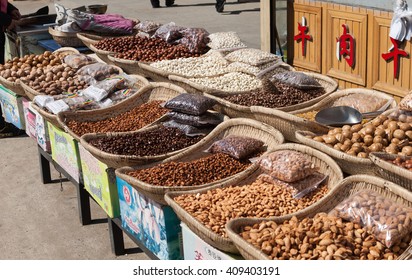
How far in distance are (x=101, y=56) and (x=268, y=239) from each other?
11.8 feet

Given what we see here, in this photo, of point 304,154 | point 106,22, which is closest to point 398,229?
point 304,154

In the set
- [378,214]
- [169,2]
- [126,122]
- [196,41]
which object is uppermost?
[196,41]

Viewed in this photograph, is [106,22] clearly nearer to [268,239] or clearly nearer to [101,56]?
[101,56]

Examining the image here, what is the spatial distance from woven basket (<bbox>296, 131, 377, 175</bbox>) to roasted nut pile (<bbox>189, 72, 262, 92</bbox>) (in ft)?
4.00

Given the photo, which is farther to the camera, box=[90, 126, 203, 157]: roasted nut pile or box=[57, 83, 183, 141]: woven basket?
box=[57, 83, 183, 141]: woven basket

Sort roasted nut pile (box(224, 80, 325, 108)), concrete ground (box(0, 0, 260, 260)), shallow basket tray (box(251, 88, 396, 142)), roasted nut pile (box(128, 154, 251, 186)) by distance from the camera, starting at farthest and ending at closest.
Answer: concrete ground (box(0, 0, 260, 260))
roasted nut pile (box(224, 80, 325, 108))
shallow basket tray (box(251, 88, 396, 142))
roasted nut pile (box(128, 154, 251, 186))

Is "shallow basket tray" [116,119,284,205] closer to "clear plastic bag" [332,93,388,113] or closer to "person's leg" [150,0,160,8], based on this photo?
"clear plastic bag" [332,93,388,113]

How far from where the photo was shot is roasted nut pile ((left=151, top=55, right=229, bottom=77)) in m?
4.86

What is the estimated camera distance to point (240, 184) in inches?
127

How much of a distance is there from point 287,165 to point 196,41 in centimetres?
269

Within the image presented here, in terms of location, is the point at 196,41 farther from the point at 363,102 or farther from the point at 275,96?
the point at 363,102

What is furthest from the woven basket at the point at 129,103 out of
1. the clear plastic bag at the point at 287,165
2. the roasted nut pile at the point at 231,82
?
the clear plastic bag at the point at 287,165

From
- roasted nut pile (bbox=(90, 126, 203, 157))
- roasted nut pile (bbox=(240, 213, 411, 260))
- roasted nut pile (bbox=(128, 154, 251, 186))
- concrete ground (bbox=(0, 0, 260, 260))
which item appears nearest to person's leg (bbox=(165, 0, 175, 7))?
concrete ground (bbox=(0, 0, 260, 260))

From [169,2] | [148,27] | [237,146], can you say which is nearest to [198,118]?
[237,146]
